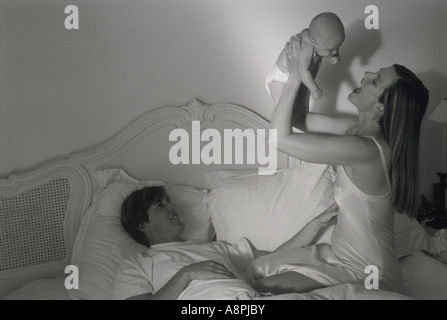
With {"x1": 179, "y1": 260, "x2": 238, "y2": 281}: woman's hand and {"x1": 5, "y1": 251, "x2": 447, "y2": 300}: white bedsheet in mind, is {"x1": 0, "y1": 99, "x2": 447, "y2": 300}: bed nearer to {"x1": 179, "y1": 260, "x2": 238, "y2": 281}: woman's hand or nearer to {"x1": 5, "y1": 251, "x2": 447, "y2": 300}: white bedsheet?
{"x1": 5, "y1": 251, "x2": 447, "y2": 300}: white bedsheet

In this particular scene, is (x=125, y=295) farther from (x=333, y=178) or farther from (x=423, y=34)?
(x=423, y=34)

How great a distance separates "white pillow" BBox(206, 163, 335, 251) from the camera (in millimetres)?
1923

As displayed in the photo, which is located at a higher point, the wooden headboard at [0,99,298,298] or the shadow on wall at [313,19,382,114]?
the shadow on wall at [313,19,382,114]

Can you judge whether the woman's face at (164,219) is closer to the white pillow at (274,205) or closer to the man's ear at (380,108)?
the white pillow at (274,205)

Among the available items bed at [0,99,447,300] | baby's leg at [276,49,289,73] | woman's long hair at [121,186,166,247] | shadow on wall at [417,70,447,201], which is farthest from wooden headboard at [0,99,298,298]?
shadow on wall at [417,70,447,201]

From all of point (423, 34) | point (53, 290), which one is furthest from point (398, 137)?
point (53, 290)

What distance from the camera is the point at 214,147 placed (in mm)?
1996

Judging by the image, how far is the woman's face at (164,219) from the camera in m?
1.87

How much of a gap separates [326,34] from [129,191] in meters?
0.90

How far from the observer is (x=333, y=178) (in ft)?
6.46

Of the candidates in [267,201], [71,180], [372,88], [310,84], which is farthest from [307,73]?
[71,180]

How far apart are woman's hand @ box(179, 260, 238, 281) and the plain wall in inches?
23.7

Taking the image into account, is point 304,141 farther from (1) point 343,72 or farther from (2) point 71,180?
(2) point 71,180

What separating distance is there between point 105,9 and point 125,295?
988mm
